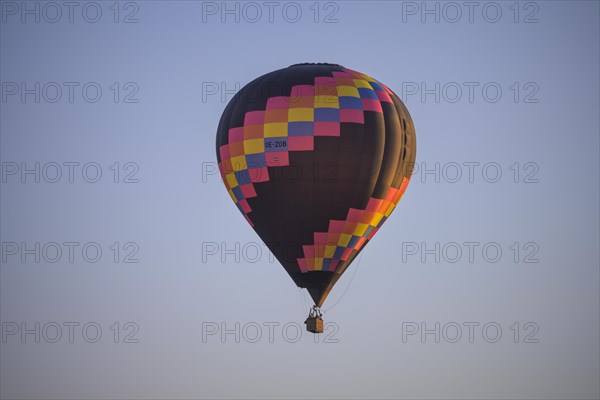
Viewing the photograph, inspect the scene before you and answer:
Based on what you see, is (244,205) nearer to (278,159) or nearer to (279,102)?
(278,159)

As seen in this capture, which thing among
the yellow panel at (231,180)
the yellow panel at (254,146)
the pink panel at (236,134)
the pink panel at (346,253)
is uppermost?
the pink panel at (236,134)

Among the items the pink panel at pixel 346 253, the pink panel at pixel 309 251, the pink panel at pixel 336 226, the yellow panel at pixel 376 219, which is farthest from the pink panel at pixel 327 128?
the pink panel at pixel 346 253

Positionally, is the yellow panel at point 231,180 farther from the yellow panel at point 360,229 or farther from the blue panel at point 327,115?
the yellow panel at point 360,229

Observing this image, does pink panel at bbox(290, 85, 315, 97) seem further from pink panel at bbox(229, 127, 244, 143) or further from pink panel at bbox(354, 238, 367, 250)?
pink panel at bbox(354, 238, 367, 250)

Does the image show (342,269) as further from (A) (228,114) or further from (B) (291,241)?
(A) (228,114)

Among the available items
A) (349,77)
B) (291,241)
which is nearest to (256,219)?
(291,241)

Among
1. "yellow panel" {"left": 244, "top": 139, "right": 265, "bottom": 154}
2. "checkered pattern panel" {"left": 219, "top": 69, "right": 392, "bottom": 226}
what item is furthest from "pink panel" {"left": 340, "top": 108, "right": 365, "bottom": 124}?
"yellow panel" {"left": 244, "top": 139, "right": 265, "bottom": 154}
